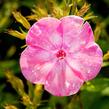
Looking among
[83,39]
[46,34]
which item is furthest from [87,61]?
[46,34]

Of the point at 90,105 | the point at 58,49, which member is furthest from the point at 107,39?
the point at 58,49

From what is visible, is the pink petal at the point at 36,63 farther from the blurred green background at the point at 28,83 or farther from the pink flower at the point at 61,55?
the blurred green background at the point at 28,83

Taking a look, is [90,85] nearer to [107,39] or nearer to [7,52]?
[107,39]

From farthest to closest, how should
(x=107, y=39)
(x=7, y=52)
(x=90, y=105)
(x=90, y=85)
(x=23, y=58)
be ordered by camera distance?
(x=7, y=52) → (x=107, y=39) → (x=90, y=105) → (x=90, y=85) → (x=23, y=58)

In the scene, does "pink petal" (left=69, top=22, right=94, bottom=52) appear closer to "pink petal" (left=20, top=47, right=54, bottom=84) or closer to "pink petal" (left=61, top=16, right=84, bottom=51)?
"pink petal" (left=61, top=16, right=84, bottom=51)

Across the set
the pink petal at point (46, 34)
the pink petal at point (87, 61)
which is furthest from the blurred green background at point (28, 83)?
the pink petal at point (87, 61)

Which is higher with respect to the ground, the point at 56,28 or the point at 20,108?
the point at 56,28

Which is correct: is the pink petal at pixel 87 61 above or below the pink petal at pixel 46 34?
below
